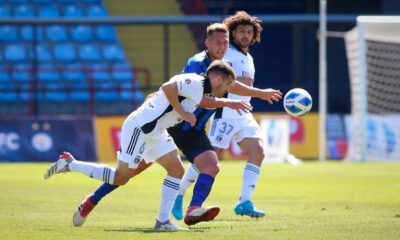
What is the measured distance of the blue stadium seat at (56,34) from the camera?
28123 millimetres

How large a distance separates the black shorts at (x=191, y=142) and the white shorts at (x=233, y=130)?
122 cm

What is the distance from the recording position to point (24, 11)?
1138 inches

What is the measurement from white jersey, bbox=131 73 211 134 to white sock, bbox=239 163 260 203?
5.70 ft

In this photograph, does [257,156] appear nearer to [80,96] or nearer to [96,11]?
[80,96]

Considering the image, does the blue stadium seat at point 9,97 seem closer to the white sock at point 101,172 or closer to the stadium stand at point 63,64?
the stadium stand at point 63,64

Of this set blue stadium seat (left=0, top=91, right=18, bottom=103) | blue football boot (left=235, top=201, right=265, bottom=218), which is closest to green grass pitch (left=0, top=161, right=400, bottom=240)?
Result: blue football boot (left=235, top=201, right=265, bottom=218)

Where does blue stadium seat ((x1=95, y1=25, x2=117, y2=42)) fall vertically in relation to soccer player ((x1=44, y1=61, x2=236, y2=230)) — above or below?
above

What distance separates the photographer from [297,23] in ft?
81.8

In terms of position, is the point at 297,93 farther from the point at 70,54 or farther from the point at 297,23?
the point at 70,54

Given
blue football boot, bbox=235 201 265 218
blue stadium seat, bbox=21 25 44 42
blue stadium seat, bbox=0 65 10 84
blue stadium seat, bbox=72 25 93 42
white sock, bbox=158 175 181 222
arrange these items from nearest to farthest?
white sock, bbox=158 175 181 222 < blue football boot, bbox=235 201 265 218 < blue stadium seat, bbox=0 65 10 84 < blue stadium seat, bbox=21 25 44 42 < blue stadium seat, bbox=72 25 93 42

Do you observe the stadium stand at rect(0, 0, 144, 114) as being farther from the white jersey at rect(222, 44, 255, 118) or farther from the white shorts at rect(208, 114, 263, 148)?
the white jersey at rect(222, 44, 255, 118)

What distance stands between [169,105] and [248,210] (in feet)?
5.89

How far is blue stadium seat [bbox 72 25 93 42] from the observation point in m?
28.4

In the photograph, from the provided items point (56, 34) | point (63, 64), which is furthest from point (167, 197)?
point (56, 34)
